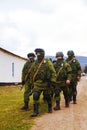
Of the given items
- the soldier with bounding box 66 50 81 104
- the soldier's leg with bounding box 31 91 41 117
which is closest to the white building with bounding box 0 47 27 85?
the soldier with bounding box 66 50 81 104

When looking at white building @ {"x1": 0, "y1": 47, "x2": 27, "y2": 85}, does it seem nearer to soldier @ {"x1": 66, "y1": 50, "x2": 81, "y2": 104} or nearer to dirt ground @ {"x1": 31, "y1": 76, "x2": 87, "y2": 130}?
soldier @ {"x1": 66, "y1": 50, "x2": 81, "y2": 104}

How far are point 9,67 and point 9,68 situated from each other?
97 mm

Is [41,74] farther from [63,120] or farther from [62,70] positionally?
[63,120]

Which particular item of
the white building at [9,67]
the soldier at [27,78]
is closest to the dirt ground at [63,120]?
the soldier at [27,78]

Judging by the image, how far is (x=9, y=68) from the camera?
39.6 metres

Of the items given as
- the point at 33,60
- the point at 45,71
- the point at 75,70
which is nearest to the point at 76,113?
the point at 45,71

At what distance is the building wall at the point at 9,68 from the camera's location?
3794 centimetres

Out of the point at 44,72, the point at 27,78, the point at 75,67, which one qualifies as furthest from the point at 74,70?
the point at 44,72

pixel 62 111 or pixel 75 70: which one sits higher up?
pixel 75 70

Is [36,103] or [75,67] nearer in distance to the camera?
[36,103]

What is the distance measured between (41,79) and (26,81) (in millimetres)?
1608

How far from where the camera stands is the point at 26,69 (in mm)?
16141

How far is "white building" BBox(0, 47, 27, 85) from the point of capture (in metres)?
37.8

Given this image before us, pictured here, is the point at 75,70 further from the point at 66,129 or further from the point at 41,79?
the point at 66,129
